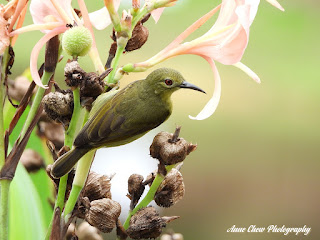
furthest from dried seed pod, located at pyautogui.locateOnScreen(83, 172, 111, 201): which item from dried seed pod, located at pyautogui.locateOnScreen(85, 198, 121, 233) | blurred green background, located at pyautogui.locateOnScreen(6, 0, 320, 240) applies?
blurred green background, located at pyautogui.locateOnScreen(6, 0, 320, 240)

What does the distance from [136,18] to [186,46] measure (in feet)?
0.11

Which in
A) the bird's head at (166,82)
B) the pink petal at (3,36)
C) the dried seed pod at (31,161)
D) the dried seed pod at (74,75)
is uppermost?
the pink petal at (3,36)

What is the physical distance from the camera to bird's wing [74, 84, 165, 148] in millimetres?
261

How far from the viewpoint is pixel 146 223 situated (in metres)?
0.31

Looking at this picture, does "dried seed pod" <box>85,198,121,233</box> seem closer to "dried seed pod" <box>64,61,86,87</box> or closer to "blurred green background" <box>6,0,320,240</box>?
"dried seed pod" <box>64,61,86,87</box>

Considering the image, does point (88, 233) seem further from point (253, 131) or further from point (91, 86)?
point (253, 131)

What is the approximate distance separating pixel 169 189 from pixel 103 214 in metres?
0.04

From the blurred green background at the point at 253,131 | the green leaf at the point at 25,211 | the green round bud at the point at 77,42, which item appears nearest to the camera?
the green round bud at the point at 77,42

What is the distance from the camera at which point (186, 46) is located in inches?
12.3

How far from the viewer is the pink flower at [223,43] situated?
0.27 metres

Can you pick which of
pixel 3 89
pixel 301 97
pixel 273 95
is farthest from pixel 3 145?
pixel 301 97

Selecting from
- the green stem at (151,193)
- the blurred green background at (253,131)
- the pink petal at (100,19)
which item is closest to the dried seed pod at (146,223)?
the green stem at (151,193)

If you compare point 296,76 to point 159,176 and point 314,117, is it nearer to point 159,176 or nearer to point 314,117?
point 314,117

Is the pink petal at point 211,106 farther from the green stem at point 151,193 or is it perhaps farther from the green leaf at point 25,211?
the green leaf at point 25,211
